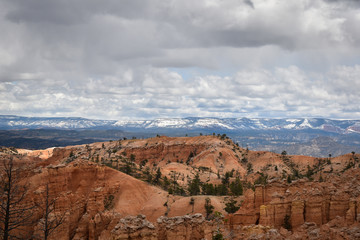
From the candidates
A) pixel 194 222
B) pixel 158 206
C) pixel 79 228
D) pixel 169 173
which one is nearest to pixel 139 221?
pixel 194 222

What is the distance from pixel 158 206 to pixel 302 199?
1134 inches

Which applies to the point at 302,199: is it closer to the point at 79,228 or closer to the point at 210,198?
the point at 210,198

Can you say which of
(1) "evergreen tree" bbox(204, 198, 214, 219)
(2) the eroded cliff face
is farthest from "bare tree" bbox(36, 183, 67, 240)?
(2) the eroded cliff face

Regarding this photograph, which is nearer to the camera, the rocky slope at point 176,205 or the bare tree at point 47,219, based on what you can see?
the bare tree at point 47,219

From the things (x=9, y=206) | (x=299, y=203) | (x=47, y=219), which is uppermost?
(x=9, y=206)

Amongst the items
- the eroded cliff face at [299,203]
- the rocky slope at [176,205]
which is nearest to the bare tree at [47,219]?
the rocky slope at [176,205]

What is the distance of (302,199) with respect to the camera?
47.2 m

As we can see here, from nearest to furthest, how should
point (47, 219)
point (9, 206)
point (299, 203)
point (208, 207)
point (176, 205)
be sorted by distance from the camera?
point (9, 206)
point (47, 219)
point (299, 203)
point (208, 207)
point (176, 205)

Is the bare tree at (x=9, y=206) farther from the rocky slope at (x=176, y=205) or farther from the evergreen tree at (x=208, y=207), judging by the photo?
the evergreen tree at (x=208, y=207)

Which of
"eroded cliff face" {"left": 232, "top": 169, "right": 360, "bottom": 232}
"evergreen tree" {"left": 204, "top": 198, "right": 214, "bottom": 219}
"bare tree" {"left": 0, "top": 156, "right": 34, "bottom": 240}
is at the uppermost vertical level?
"bare tree" {"left": 0, "top": 156, "right": 34, "bottom": 240}

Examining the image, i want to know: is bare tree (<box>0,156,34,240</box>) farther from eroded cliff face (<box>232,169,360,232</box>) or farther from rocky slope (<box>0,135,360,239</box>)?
eroded cliff face (<box>232,169,360,232</box>)

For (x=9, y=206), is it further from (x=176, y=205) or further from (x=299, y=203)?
(x=176, y=205)

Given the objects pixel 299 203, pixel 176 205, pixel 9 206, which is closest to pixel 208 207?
pixel 176 205

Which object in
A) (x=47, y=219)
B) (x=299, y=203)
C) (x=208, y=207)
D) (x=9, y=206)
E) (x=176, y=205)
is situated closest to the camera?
(x=9, y=206)
